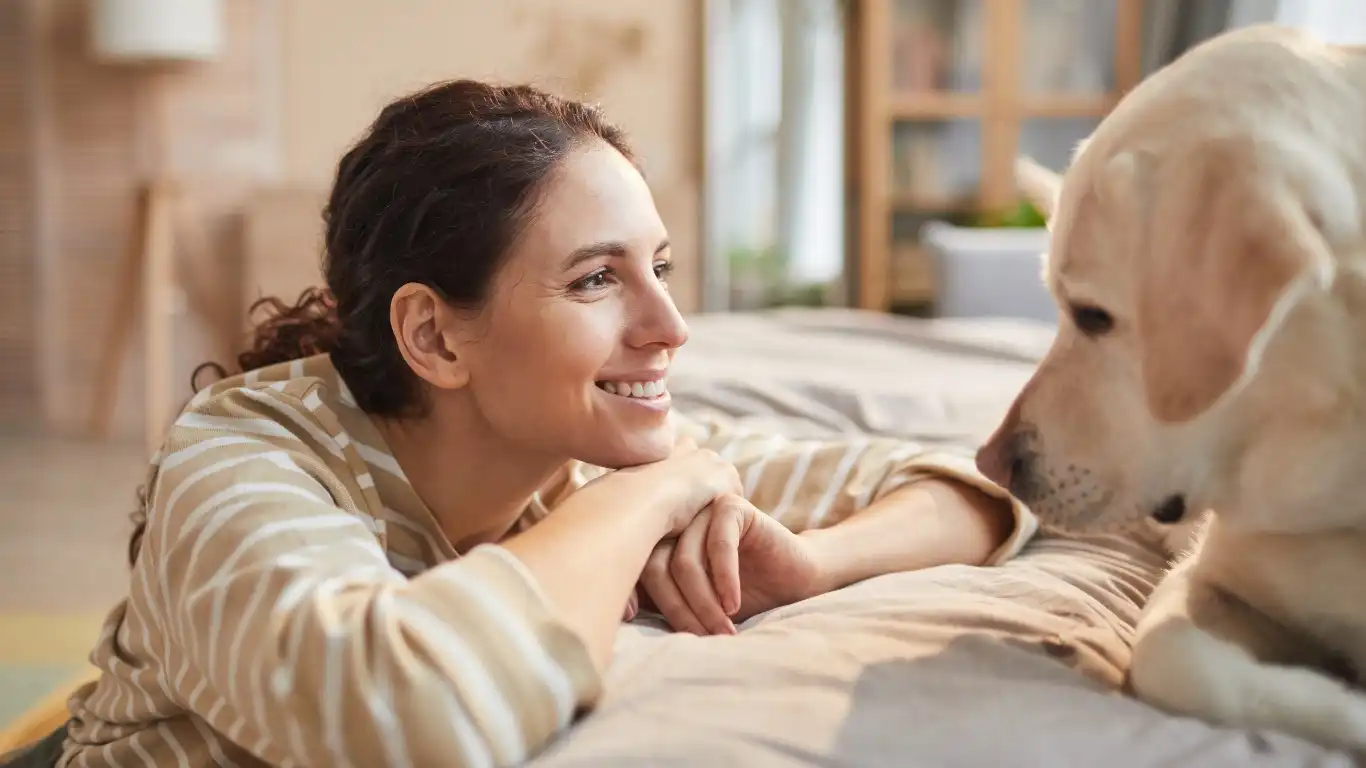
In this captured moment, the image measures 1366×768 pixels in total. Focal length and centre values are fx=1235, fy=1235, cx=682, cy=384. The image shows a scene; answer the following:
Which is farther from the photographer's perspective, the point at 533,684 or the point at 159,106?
the point at 159,106

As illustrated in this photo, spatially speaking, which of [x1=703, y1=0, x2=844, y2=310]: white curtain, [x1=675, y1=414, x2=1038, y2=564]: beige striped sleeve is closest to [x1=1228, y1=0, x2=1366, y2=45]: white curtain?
[x1=703, y1=0, x2=844, y2=310]: white curtain

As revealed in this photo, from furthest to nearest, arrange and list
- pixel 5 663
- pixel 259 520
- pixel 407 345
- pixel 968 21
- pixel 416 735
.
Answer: pixel 968 21
pixel 5 663
pixel 407 345
pixel 259 520
pixel 416 735

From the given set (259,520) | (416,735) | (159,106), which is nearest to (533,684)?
(416,735)

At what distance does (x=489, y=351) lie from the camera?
1.04 metres

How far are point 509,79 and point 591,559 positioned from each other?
3815mm

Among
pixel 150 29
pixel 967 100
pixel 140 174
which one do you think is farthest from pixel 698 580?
pixel 140 174

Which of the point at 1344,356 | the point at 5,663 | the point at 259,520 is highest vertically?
the point at 1344,356

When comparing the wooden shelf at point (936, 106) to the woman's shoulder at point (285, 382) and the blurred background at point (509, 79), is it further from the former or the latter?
the woman's shoulder at point (285, 382)

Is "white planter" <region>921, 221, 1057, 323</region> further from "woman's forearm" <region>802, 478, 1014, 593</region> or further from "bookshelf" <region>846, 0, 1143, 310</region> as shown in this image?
"woman's forearm" <region>802, 478, 1014, 593</region>

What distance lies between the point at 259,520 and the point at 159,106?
4.04m

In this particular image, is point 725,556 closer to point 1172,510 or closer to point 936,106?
point 1172,510

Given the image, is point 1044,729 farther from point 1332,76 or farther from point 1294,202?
point 1332,76

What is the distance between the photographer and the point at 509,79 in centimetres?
441

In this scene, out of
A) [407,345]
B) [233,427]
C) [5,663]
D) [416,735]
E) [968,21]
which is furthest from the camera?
[968,21]
